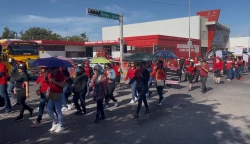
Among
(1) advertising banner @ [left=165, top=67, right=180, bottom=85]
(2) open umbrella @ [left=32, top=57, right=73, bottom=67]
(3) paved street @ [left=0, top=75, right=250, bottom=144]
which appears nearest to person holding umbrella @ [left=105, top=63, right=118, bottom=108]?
(3) paved street @ [left=0, top=75, right=250, bottom=144]

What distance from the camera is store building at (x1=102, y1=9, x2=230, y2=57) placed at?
33.2m

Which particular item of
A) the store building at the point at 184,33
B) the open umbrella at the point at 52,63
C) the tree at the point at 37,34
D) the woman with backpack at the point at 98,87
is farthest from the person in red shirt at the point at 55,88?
the tree at the point at 37,34

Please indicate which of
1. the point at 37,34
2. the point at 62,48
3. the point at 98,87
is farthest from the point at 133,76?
the point at 37,34

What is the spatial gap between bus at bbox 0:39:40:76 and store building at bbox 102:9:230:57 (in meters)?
16.5

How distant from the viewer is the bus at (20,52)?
671 inches

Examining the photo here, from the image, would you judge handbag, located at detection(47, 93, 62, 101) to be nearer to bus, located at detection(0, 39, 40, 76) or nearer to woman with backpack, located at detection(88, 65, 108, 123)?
woman with backpack, located at detection(88, 65, 108, 123)

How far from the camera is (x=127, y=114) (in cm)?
743

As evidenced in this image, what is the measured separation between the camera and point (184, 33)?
4306 cm

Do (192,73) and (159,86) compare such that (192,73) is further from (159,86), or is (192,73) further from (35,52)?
(35,52)

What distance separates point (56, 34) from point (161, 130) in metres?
60.2

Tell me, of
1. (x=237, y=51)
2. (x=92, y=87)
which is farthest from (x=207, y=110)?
(x=237, y=51)

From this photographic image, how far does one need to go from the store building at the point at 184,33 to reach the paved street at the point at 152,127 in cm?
2345

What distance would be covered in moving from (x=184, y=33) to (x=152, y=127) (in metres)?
39.2

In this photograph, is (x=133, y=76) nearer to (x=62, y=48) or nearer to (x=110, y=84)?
(x=110, y=84)
